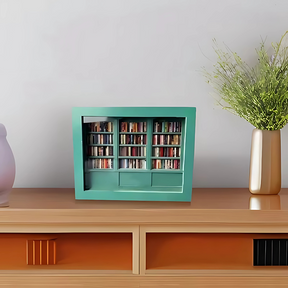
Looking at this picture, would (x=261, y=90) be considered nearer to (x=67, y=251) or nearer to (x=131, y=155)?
(x=131, y=155)

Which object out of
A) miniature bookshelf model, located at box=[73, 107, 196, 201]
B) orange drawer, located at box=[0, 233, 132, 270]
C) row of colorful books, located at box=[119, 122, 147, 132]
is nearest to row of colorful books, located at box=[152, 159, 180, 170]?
miniature bookshelf model, located at box=[73, 107, 196, 201]

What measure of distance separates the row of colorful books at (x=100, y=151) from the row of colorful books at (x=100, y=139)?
0.02 meters

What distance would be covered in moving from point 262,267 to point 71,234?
565mm

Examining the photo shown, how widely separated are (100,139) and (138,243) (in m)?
0.34

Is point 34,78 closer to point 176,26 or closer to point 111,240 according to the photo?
point 176,26

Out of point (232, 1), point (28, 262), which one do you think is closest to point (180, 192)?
point (28, 262)

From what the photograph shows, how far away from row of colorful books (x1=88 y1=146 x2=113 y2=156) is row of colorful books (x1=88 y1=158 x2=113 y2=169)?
20 millimetres

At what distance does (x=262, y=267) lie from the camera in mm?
917

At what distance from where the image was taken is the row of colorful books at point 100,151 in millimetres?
1024

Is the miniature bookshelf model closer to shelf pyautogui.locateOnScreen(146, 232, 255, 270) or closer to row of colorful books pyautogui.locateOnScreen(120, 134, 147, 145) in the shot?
row of colorful books pyautogui.locateOnScreen(120, 134, 147, 145)

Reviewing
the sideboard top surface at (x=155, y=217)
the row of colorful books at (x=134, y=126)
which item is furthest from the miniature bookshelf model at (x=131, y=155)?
the sideboard top surface at (x=155, y=217)

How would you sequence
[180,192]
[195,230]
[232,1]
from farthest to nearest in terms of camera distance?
[232,1]
[180,192]
[195,230]

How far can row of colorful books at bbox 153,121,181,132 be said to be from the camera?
3.29ft

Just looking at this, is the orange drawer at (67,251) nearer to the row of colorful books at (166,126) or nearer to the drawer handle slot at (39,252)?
the drawer handle slot at (39,252)
